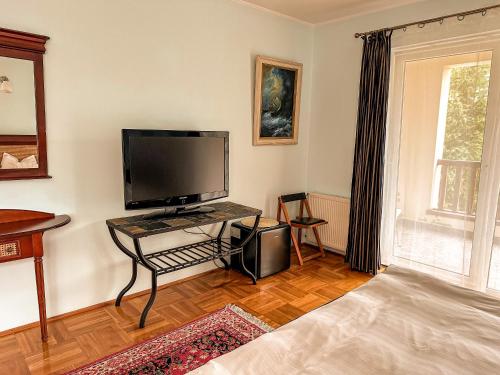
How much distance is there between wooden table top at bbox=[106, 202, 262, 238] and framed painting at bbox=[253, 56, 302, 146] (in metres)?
0.96

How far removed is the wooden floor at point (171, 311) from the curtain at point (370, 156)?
273mm

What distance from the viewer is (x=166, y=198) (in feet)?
9.05

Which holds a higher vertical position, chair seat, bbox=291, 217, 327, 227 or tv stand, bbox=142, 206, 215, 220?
tv stand, bbox=142, 206, 215, 220

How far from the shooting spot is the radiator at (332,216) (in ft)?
12.5

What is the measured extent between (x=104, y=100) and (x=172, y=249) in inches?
52.4

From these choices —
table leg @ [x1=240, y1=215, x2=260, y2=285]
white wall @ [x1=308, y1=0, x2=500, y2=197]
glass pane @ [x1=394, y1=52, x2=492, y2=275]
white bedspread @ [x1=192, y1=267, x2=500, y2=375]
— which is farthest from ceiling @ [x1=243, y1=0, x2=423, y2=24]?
white bedspread @ [x1=192, y1=267, x2=500, y2=375]

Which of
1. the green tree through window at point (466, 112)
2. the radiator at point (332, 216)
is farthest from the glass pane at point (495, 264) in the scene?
the radiator at point (332, 216)

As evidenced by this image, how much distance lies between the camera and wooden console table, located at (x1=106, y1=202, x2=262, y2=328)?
96.1 inches

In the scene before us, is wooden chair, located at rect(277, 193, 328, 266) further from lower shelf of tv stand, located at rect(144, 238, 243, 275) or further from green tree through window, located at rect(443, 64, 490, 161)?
green tree through window, located at rect(443, 64, 490, 161)

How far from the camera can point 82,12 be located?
7.93ft

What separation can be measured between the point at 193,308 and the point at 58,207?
4.06ft

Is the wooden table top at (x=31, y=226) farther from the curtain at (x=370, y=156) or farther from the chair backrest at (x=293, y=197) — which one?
the curtain at (x=370, y=156)

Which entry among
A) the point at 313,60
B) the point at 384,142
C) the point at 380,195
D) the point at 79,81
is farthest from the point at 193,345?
the point at 313,60

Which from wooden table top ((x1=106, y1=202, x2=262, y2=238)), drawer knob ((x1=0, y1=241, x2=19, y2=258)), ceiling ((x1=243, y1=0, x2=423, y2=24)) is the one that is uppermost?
ceiling ((x1=243, y1=0, x2=423, y2=24))
